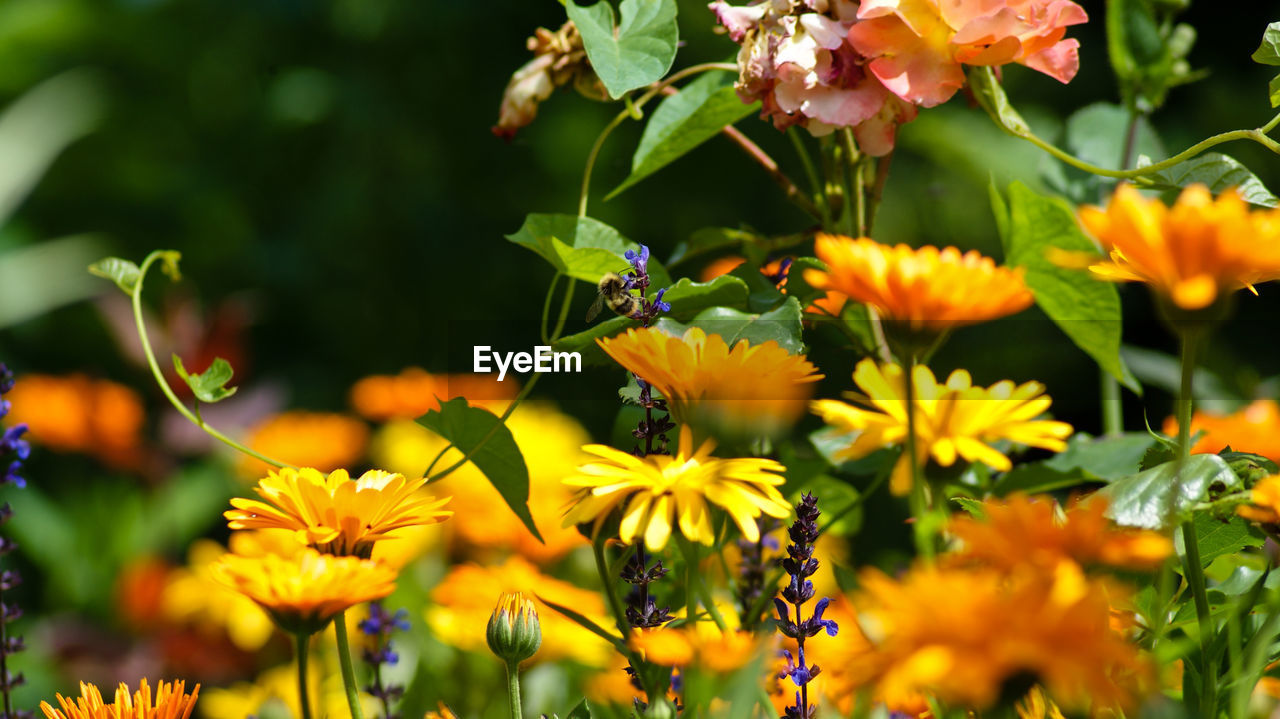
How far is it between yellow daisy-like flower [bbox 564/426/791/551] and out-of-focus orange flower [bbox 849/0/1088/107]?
17cm

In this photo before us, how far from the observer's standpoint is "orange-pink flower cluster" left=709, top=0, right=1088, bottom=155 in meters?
0.40

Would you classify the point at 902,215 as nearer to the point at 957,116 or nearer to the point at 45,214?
the point at 957,116

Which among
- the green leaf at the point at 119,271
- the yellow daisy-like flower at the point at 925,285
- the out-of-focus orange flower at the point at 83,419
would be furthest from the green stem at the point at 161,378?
the out-of-focus orange flower at the point at 83,419

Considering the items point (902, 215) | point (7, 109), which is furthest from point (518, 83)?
point (7, 109)

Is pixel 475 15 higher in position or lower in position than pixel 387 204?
higher

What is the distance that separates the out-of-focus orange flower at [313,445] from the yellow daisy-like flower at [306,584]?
79 centimetres

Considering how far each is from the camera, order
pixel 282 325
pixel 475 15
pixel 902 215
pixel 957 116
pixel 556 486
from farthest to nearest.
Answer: pixel 282 325 < pixel 475 15 < pixel 902 215 < pixel 957 116 < pixel 556 486

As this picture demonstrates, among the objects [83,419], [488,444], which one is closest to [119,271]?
[488,444]

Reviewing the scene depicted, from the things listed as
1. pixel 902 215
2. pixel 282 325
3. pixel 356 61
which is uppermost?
pixel 356 61

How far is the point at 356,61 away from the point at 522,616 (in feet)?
7.45

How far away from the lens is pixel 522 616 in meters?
0.36

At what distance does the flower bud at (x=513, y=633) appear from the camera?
357mm

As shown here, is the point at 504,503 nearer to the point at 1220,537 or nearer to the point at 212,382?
the point at 212,382

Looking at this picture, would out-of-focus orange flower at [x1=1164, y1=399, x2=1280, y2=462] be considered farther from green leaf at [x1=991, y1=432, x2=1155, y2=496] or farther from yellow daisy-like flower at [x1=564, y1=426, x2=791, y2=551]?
yellow daisy-like flower at [x1=564, y1=426, x2=791, y2=551]
